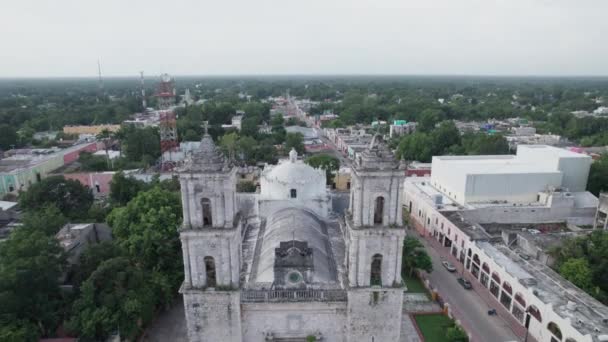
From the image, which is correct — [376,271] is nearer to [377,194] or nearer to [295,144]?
[377,194]

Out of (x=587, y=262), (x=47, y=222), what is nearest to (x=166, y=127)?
(x=47, y=222)

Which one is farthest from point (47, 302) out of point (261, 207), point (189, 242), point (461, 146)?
point (461, 146)

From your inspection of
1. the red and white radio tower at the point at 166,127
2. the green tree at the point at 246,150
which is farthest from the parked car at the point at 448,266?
the red and white radio tower at the point at 166,127

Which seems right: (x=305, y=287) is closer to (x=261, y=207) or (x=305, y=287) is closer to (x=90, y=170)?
(x=261, y=207)

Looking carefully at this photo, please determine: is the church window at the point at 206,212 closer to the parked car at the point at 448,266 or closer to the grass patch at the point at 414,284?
the grass patch at the point at 414,284

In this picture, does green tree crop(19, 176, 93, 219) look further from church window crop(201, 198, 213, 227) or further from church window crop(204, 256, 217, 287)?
church window crop(201, 198, 213, 227)
